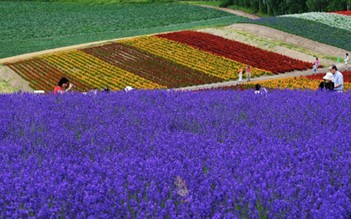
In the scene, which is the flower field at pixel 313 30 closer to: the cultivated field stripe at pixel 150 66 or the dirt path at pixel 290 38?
the dirt path at pixel 290 38

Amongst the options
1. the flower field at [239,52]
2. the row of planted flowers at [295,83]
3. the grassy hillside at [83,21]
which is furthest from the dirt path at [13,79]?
the flower field at [239,52]

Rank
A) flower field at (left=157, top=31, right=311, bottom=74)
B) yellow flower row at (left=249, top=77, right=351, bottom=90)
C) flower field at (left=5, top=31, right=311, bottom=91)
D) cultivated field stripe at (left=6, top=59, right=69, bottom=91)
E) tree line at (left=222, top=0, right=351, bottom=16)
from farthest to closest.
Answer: tree line at (left=222, top=0, right=351, bottom=16) → flower field at (left=157, top=31, right=311, bottom=74) → flower field at (left=5, top=31, right=311, bottom=91) → cultivated field stripe at (left=6, top=59, right=69, bottom=91) → yellow flower row at (left=249, top=77, right=351, bottom=90)

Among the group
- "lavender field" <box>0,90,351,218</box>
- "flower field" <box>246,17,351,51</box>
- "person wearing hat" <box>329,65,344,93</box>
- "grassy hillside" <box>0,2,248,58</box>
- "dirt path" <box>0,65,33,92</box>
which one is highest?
"lavender field" <box>0,90,351,218</box>

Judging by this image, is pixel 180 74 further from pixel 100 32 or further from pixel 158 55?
pixel 100 32

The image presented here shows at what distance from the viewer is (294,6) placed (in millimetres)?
89938

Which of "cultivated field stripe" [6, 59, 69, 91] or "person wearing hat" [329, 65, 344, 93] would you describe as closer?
"person wearing hat" [329, 65, 344, 93]

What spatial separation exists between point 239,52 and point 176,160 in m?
42.0

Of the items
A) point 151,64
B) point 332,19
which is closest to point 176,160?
point 151,64

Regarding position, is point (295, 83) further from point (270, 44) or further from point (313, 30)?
point (313, 30)

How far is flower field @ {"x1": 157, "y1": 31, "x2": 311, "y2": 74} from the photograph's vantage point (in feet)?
144

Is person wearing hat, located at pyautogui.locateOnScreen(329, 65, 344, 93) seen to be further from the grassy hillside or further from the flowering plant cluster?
the grassy hillside

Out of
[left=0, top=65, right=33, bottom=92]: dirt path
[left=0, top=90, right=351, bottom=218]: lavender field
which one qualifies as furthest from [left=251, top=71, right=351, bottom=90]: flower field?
[left=0, top=90, right=351, bottom=218]: lavender field

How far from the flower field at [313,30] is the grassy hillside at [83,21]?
1320cm

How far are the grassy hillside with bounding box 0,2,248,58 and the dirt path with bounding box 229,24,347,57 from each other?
14193mm
